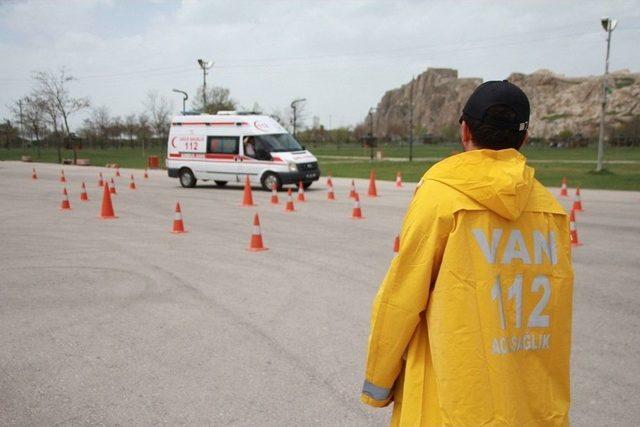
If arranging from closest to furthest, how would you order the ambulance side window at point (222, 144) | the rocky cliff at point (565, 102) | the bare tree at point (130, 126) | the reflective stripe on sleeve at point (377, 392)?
1. the reflective stripe on sleeve at point (377, 392)
2. the ambulance side window at point (222, 144)
3. the bare tree at point (130, 126)
4. the rocky cliff at point (565, 102)

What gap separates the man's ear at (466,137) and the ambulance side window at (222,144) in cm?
1893

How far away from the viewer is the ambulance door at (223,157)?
20562 mm

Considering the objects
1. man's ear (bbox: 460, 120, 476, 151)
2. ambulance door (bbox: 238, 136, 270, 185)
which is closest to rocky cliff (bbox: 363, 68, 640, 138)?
ambulance door (bbox: 238, 136, 270, 185)

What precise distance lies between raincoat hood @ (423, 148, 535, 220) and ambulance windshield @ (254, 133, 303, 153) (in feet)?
59.6

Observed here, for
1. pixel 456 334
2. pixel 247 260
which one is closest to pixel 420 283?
pixel 456 334

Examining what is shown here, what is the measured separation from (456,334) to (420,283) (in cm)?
20

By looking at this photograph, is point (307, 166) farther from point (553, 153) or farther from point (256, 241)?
point (553, 153)

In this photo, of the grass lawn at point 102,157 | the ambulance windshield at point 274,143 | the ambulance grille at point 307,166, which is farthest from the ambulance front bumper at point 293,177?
the grass lawn at point 102,157

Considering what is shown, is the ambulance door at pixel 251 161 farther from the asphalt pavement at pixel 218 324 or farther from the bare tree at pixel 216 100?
the bare tree at pixel 216 100

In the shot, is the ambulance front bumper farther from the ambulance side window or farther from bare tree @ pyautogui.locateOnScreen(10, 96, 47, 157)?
bare tree @ pyautogui.locateOnScreen(10, 96, 47, 157)

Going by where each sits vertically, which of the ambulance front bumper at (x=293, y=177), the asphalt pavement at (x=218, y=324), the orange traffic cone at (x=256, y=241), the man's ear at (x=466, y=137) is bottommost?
the asphalt pavement at (x=218, y=324)

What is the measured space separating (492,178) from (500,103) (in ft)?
0.93

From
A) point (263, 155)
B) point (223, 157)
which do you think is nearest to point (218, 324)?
point (263, 155)

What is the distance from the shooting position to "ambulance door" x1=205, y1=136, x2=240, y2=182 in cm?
2056
